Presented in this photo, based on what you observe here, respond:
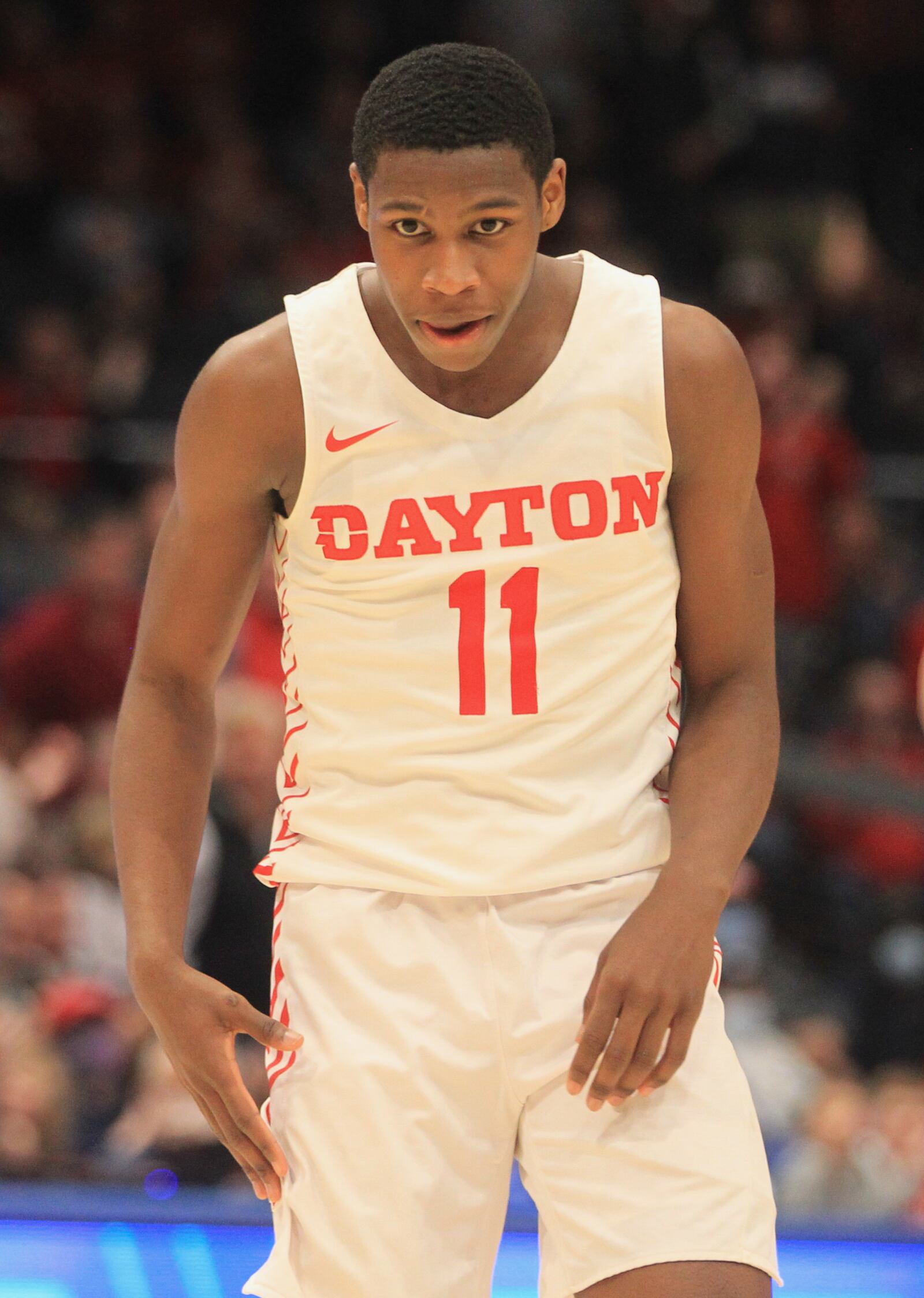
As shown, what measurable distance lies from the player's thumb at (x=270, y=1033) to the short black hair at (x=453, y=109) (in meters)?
0.89

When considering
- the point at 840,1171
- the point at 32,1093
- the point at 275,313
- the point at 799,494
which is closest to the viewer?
the point at 32,1093

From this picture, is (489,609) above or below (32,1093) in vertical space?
above

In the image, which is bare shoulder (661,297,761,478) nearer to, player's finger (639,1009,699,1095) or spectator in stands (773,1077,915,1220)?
player's finger (639,1009,699,1095)

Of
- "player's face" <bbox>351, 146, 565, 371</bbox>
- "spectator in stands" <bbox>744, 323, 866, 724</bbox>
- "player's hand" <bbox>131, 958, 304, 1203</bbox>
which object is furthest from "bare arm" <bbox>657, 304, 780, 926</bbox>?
"spectator in stands" <bbox>744, 323, 866, 724</bbox>

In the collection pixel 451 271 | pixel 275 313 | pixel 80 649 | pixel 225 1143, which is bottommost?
pixel 225 1143

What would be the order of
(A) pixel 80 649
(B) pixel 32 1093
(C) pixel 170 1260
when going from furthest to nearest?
1. (A) pixel 80 649
2. (B) pixel 32 1093
3. (C) pixel 170 1260

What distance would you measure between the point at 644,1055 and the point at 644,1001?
0.18 ft

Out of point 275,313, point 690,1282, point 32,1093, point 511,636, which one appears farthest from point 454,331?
point 275,313

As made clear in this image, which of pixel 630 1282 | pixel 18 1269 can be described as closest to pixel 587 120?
pixel 18 1269

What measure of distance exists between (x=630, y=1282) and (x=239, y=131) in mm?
7364

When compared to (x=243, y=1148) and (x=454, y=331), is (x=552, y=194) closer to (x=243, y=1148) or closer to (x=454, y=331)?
(x=454, y=331)

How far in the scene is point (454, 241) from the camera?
70.4 inches

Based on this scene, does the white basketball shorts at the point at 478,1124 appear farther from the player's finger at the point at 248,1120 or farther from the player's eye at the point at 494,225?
the player's eye at the point at 494,225

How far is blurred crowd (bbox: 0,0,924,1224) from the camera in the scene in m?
4.46
